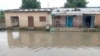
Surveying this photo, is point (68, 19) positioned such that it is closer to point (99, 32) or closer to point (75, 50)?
point (99, 32)

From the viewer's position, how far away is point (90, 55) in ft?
36.5

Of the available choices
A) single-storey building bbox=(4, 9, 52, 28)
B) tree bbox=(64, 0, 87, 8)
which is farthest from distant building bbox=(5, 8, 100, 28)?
tree bbox=(64, 0, 87, 8)

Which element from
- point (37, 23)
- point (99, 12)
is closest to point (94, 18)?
point (99, 12)

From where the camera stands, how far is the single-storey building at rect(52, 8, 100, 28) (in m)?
22.6

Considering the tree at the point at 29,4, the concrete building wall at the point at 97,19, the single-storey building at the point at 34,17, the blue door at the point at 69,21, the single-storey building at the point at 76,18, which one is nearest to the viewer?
the concrete building wall at the point at 97,19

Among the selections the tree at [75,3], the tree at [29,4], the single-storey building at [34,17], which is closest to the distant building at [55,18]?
the single-storey building at [34,17]

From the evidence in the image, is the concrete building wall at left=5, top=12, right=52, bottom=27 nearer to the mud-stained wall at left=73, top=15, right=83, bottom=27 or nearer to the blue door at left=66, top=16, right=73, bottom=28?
the blue door at left=66, top=16, right=73, bottom=28

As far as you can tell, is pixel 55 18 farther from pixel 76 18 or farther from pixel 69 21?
pixel 76 18

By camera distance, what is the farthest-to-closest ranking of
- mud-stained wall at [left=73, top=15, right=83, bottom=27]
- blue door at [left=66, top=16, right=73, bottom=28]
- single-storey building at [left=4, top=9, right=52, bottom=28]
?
blue door at [left=66, top=16, right=73, bottom=28], mud-stained wall at [left=73, top=15, right=83, bottom=27], single-storey building at [left=4, top=9, right=52, bottom=28]

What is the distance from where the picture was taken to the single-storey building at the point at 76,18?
22.6m

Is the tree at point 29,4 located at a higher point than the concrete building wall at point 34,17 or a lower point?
higher

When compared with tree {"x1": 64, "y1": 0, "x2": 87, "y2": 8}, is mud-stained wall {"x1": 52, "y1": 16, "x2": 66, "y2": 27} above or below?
below

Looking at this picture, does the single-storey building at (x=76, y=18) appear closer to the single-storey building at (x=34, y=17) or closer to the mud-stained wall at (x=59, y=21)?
the mud-stained wall at (x=59, y=21)

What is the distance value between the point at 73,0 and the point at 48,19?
15.3m
